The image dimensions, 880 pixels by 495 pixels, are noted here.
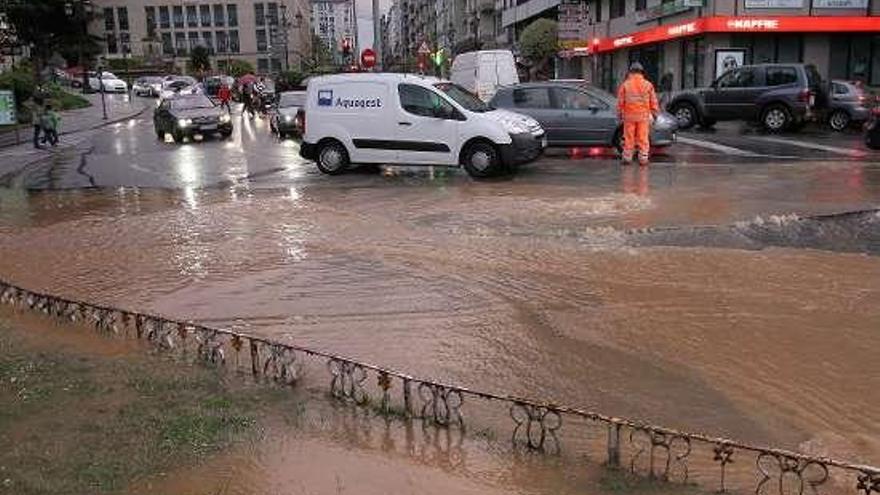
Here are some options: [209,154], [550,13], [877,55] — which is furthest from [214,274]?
[550,13]

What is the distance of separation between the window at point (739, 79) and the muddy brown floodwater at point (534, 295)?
42.7 feet

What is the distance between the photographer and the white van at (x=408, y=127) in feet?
47.4

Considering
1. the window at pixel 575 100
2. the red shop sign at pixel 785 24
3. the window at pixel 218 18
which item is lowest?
the window at pixel 575 100

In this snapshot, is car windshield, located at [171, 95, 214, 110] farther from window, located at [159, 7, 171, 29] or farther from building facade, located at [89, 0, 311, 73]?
window, located at [159, 7, 171, 29]

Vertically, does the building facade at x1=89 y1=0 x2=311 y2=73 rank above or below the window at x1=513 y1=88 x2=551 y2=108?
above

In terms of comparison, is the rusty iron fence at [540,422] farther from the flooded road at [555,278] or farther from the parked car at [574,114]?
the parked car at [574,114]

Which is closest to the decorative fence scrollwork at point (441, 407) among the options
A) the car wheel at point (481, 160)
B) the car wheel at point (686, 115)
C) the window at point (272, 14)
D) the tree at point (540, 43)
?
the car wheel at point (481, 160)

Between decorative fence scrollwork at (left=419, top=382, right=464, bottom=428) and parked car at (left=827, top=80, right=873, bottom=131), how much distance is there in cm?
2127

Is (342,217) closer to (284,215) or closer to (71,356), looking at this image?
(284,215)

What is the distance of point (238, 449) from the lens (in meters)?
4.48

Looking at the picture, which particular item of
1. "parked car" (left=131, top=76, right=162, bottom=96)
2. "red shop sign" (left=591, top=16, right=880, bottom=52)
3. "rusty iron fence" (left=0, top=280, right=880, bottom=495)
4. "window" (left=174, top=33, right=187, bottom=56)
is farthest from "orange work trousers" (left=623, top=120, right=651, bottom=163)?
"window" (left=174, top=33, right=187, bottom=56)

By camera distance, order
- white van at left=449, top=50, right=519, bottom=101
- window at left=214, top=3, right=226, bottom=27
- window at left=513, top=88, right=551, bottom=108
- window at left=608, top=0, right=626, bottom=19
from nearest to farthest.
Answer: window at left=513, top=88, right=551, bottom=108 → white van at left=449, top=50, right=519, bottom=101 → window at left=608, top=0, right=626, bottom=19 → window at left=214, top=3, right=226, bottom=27

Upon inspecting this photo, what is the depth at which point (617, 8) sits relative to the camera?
1810 inches

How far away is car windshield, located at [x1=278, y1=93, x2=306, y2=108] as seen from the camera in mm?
26989
